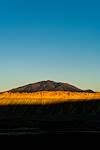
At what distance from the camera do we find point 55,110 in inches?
5231

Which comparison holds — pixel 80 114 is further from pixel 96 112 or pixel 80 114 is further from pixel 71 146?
pixel 71 146

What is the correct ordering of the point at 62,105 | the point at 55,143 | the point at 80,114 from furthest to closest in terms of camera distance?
the point at 62,105 < the point at 80,114 < the point at 55,143

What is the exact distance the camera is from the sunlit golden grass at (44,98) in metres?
150

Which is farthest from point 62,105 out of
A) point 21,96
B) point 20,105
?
point 21,96

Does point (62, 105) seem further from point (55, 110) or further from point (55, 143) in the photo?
point (55, 143)

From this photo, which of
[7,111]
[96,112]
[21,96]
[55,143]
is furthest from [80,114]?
[55,143]

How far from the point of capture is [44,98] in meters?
156

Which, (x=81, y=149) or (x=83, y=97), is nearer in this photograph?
(x=81, y=149)

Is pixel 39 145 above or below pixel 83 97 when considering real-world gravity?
below

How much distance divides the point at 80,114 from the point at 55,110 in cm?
824

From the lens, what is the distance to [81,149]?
1647 inches

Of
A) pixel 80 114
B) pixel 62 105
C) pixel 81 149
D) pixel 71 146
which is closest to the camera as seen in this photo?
pixel 81 149

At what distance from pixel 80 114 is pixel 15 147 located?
8517 centimetres

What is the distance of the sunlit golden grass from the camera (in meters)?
150
